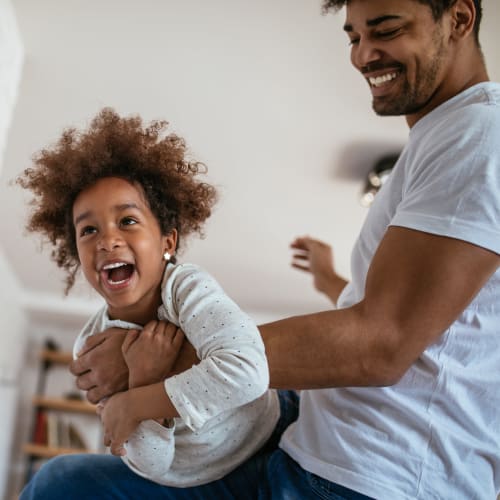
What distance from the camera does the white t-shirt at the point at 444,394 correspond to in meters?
0.84

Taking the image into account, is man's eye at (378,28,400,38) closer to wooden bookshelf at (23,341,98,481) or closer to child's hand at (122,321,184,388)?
child's hand at (122,321,184,388)

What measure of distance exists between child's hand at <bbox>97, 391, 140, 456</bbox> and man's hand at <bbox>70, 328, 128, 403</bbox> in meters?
0.05

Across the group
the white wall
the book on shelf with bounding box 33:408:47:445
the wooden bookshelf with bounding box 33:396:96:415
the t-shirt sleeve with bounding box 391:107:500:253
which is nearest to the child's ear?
the t-shirt sleeve with bounding box 391:107:500:253

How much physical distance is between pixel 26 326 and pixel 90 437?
129 centimetres

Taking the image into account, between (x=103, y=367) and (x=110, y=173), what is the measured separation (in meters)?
0.35

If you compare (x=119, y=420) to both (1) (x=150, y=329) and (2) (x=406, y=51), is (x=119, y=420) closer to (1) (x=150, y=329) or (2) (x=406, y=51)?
(1) (x=150, y=329)

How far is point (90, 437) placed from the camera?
627 centimetres

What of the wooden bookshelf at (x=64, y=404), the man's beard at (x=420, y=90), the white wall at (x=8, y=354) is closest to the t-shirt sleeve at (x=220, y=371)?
the man's beard at (x=420, y=90)

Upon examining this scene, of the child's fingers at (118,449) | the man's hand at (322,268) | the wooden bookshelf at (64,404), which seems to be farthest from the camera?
the wooden bookshelf at (64,404)

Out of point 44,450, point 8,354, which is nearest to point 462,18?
point 8,354

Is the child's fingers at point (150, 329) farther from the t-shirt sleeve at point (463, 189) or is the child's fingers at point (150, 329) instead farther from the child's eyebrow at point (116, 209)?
the t-shirt sleeve at point (463, 189)

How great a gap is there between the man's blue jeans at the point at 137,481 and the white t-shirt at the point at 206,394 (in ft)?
0.07

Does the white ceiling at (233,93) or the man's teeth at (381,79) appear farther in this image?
the white ceiling at (233,93)

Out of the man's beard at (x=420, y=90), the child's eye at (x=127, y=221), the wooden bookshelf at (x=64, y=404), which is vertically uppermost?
the man's beard at (x=420, y=90)
